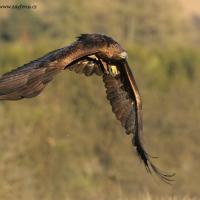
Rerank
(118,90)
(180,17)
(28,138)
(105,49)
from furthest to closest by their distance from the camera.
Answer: (180,17)
(28,138)
(118,90)
(105,49)

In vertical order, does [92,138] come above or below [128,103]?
below

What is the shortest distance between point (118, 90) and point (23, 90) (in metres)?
1.81

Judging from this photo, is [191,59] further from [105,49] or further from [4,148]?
[105,49]

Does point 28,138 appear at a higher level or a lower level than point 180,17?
lower

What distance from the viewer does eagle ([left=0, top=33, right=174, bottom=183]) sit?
334 inches

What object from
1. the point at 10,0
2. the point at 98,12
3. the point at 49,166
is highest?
the point at 98,12

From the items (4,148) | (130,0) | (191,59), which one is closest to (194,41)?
(130,0)

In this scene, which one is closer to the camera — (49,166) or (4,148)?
(4,148)

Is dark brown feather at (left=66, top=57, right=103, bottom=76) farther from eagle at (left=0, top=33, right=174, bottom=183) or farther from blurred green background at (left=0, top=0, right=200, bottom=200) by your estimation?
blurred green background at (left=0, top=0, right=200, bottom=200)

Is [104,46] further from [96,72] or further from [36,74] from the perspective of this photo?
[36,74]

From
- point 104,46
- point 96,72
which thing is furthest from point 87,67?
point 104,46

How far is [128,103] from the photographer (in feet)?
32.8

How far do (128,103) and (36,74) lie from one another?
1687mm

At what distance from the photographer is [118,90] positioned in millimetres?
10016
